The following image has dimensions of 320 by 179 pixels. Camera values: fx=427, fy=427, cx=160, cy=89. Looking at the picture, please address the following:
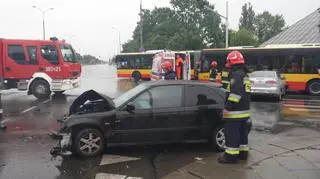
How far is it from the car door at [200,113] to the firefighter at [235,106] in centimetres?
90

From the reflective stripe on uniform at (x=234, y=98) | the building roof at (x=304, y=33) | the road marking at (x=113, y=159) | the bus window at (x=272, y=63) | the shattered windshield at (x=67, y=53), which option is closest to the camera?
the reflective stripe on uniform at (x=234, y=98)

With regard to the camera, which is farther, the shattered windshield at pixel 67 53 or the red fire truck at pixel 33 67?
the shattered windshield at pixel 67 53

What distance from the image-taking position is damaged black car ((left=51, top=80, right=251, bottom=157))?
314 inches

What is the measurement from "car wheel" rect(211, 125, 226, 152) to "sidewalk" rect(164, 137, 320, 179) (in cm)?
44

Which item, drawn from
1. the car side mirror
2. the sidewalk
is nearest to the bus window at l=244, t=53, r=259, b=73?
the sidewalk

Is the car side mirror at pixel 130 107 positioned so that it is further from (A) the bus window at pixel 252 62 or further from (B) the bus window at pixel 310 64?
(A) the bus window at pixel 252 62

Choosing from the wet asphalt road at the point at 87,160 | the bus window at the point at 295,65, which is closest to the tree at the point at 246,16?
the bus window at the point at 295,65

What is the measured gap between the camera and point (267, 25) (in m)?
111

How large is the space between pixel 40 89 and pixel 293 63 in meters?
13.4

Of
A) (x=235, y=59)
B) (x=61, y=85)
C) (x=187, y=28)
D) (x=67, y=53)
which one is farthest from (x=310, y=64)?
(x=187, y=28)

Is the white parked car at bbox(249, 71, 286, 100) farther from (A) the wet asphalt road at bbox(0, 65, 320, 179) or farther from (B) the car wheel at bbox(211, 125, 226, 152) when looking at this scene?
(B) the car wheel at bbox(211, 125, 226, 152)

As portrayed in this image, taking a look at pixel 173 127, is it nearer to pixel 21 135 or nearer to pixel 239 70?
pixel 239 70

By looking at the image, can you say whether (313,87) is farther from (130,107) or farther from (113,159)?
(113,159)

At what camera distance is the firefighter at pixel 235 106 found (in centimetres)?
730
